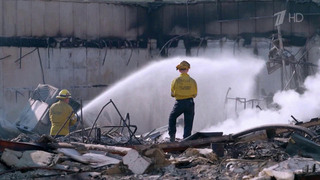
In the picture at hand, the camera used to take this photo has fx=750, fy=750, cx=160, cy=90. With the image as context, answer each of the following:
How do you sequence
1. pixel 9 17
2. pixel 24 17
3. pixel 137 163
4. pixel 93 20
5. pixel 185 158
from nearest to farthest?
pixel 137 163 → pixel 185 158 → pixel 9 17 → pixel 24 17 → pixel 93 20

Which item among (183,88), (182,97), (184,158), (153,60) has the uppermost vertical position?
(153,60)

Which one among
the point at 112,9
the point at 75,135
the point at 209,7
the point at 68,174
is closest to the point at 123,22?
the point at 112,9

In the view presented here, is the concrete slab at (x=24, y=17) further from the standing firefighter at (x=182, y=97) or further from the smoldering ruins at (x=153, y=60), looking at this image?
the standing firefighter at (x=182, y=97)

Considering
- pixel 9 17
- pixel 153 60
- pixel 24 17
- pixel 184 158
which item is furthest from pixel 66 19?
pixel 184 158

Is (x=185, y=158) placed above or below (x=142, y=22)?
below

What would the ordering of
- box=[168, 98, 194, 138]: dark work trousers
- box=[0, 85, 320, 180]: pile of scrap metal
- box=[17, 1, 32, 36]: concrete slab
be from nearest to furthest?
box=[0, 85, 320, 180]: pile of scrap metal → box=[168, 98, 194, 138]: dark work trousers → box=[17, 1, 32, 36]: concrete slab

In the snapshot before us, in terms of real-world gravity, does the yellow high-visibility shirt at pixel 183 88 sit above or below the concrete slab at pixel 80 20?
below

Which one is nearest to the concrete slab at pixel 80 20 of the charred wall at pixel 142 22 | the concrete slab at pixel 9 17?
the charred wall at pixel 142 22

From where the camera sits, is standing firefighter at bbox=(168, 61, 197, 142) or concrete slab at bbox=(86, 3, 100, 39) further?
concrete slab at bbox=(86, 3, 100, 39)

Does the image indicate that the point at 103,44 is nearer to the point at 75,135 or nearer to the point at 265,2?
the point at 265,2

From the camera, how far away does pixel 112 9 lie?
65.5ft

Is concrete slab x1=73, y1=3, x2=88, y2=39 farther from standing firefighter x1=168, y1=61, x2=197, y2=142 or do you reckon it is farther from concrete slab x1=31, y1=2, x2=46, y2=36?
standing firefighter x1=168, y1=61, x2=197, y2=142

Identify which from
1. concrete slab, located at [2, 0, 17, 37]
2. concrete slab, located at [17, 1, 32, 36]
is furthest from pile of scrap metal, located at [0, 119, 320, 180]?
concrete slab, located at [17, 1, 32, 36]

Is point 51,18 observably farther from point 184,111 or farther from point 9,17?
point 184,111
